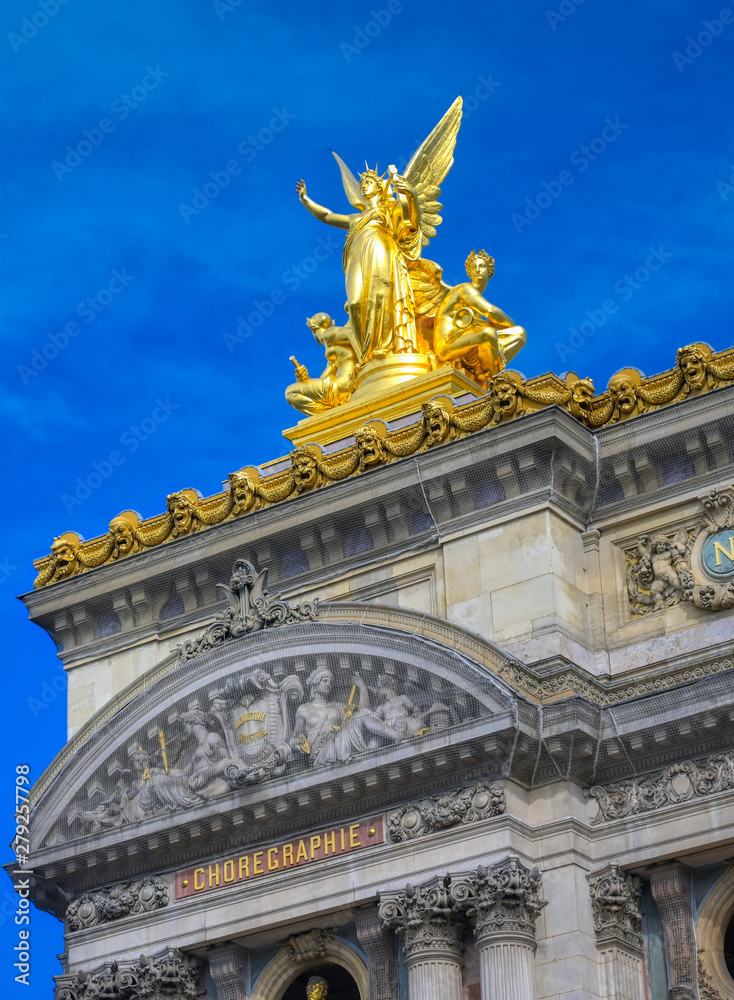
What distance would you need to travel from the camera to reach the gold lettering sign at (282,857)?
32156 mm

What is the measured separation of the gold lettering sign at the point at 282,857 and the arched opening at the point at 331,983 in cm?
145

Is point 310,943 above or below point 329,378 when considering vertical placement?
below

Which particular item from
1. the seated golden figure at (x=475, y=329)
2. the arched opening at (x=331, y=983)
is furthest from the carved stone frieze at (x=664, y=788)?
the seated golden figure at (x=475, y=329)

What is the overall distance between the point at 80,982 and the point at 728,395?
11.2 metres

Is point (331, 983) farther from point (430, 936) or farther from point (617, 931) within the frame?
point (617, 931)

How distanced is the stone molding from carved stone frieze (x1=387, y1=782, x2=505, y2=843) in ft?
11.2

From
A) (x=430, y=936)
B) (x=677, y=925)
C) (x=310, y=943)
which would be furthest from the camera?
(x=310, y=943)

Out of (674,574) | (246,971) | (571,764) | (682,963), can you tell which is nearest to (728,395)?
(674,574)

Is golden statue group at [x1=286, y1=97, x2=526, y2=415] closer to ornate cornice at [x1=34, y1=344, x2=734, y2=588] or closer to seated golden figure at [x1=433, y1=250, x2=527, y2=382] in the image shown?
seated golden figure at [x1=433, y1=250, x2=527, y2=382]

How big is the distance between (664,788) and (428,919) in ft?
10.6

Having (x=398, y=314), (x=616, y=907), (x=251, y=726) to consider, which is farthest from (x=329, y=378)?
(x=616, y=907)

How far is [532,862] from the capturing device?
3111 centimetres

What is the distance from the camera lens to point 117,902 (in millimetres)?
33781

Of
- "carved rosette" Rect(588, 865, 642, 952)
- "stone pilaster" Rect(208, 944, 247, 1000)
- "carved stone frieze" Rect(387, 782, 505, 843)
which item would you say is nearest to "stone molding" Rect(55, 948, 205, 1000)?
"stone pilaster" Rect(208, 944, 247, 1000)
